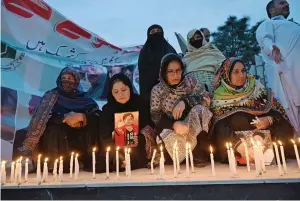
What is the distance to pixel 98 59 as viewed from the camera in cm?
527

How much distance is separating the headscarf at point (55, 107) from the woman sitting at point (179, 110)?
2.87ft

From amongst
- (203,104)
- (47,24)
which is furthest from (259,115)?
(47,24)

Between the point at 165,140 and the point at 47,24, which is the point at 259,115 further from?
the point at 47,24

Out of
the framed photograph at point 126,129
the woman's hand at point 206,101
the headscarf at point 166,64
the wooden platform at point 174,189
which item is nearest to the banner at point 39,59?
the framed photograph at point 126,129

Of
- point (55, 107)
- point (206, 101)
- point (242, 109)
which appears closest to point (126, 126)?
point (206, 101)

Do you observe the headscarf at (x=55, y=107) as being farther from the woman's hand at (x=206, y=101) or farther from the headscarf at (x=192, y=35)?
the headscarf at (x=192, y=35)

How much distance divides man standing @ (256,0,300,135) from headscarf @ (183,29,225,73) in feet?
2.23

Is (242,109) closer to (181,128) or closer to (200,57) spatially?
(181,128)

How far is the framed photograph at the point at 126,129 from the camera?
2502 millimetres

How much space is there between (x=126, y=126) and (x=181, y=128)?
571 mm

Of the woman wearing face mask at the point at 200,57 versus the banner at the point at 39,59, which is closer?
the woman wearing face mask at the point at 200,57

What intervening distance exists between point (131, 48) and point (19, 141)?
312 centimetres

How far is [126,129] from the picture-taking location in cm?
254

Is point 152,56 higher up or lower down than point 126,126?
higher up
